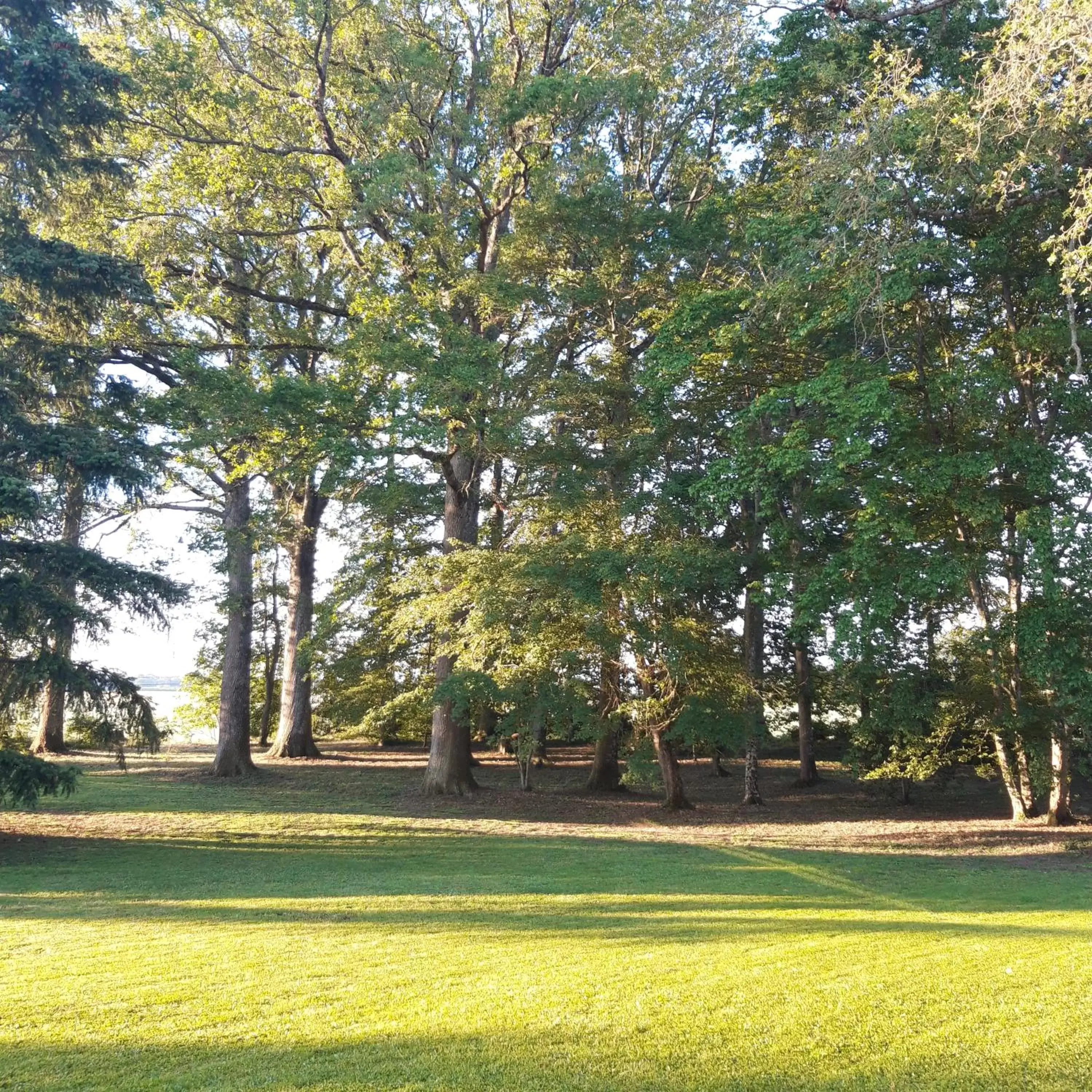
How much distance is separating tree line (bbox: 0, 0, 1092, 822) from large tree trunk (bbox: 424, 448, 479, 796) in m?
0.09

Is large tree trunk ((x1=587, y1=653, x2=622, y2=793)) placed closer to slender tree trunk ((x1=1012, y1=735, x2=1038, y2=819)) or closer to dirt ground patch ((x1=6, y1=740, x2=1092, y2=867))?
dirt ground patch ((x1=6, y1=740, x2=1092, y2=867))

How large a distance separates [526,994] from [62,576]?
9792 millimetres

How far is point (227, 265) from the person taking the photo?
21031mm

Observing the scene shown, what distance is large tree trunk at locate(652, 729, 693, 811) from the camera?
62.3 feet

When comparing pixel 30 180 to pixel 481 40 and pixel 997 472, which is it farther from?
pixel 997 472

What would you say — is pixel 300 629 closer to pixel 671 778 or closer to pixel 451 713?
pixel 451 713

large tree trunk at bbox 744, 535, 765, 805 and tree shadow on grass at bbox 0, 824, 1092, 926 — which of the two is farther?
large tree trunk at bbox 744, 535, 765, 805

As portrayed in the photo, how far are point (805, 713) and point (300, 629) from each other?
568 inches

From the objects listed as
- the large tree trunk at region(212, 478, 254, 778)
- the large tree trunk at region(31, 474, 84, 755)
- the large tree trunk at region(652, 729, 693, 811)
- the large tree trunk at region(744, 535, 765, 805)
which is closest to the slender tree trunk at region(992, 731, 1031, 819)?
the large tree trunk at region(744, 535, 765, 805)

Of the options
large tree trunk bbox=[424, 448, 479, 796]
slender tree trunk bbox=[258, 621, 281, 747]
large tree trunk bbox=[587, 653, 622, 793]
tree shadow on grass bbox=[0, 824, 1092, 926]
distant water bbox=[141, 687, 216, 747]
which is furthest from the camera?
slender tree trunk bbox=[258, 621, 281, 747]

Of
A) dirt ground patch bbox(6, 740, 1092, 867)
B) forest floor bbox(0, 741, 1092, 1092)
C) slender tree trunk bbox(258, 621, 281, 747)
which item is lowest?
dirt ground patch bbox(6, 740, 1092, 867)

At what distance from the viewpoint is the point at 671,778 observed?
19.0 meters

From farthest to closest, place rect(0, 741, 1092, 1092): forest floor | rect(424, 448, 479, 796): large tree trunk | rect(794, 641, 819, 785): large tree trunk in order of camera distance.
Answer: rect(794, 641, 819, 785): large tree trunk → rect(424, 448, 479, 796): large tree trunk → rect(0, 741, 1092, 1092): forest floor

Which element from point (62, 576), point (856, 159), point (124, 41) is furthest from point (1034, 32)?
point (124, 41)
